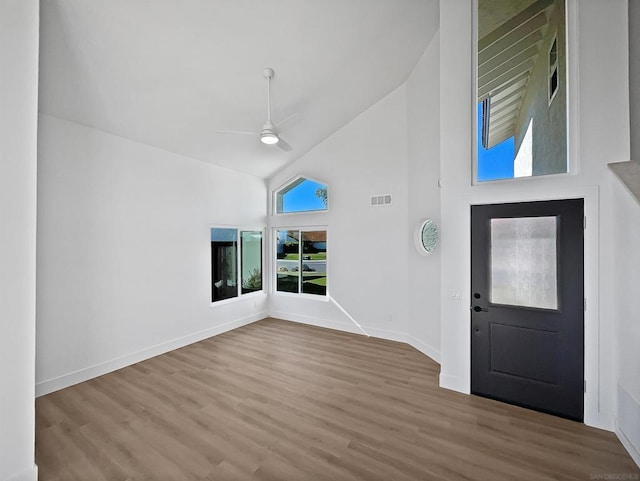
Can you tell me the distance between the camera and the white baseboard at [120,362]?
3232 millimetres

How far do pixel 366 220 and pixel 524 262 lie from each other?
105 inches

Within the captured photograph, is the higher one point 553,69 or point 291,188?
point 553,69

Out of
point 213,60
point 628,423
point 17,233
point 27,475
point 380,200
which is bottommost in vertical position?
point 27,475

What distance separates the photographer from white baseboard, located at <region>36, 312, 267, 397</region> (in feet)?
10.6

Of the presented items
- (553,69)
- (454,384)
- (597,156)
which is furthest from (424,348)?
(553,69)

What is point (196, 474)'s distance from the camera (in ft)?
6.72

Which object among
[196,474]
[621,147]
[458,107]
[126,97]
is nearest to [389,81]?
[458,107]

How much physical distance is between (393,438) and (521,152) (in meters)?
3.07

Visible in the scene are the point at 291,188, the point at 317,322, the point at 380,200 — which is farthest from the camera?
the point at 291,188

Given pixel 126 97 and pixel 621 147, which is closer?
pixel 621 147

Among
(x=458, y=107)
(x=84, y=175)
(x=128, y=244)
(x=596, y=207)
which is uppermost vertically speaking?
(x=458, y=107)

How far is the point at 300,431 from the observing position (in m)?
2.51

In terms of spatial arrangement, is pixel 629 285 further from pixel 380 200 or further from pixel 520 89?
pixel 380 200

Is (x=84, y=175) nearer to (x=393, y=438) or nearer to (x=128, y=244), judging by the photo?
(x=128, y=244)
